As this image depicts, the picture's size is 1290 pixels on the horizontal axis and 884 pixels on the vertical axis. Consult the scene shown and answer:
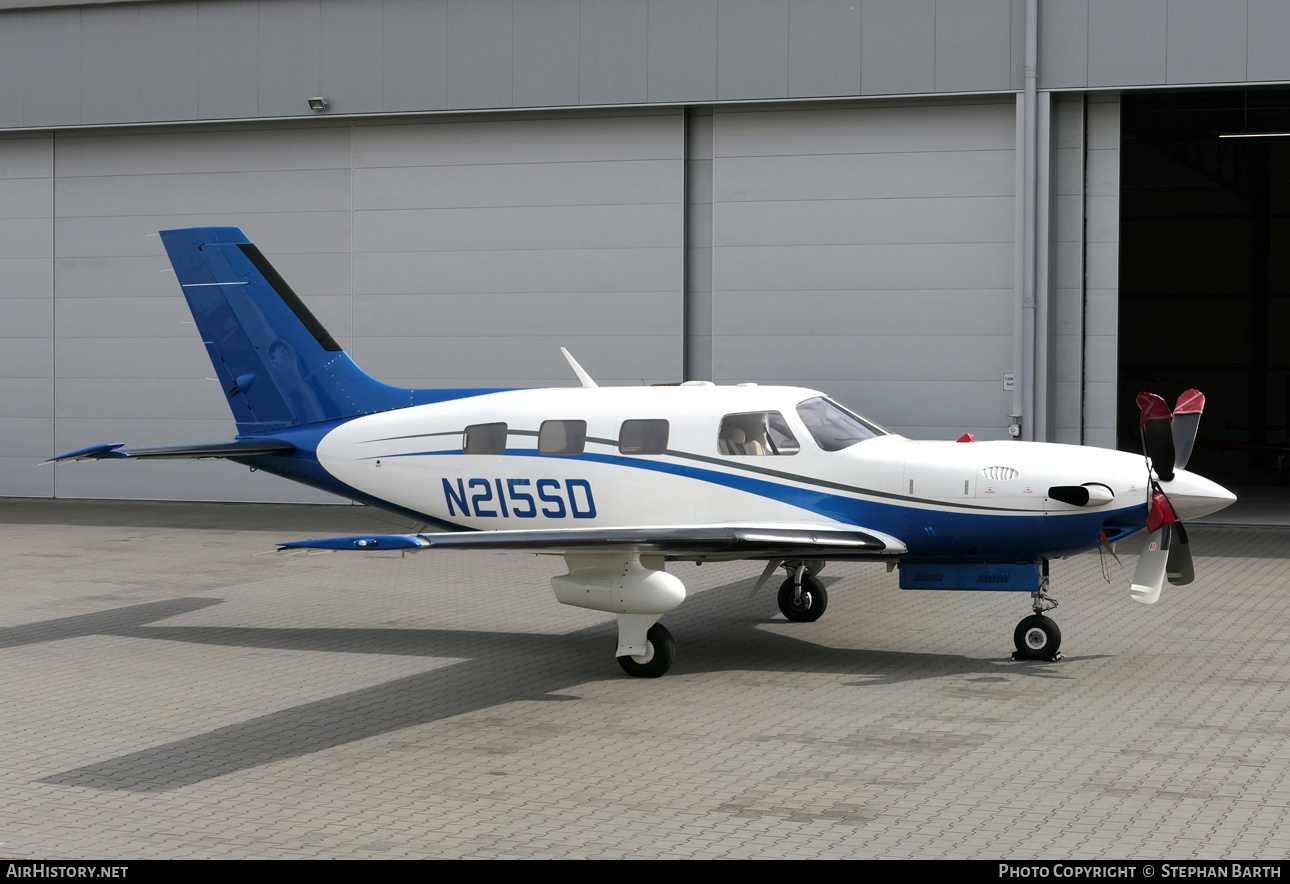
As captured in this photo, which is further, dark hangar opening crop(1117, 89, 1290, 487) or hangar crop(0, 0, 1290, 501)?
dark hangar opening crop(1117, 89, 1290, 487)

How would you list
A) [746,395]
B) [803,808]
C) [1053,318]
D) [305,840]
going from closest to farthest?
1. [305,840]
2. [803,808]
3. [746,395]
4. [1053,318]

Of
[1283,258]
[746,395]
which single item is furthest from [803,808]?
[1283,258]

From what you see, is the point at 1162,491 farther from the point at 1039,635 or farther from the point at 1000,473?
the point at 1039,635

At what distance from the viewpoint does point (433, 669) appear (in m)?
9.84

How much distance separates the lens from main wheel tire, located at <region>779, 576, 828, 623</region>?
1159 centimetres

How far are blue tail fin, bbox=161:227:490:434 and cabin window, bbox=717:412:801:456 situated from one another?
3.29 m

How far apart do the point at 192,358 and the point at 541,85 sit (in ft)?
23.6

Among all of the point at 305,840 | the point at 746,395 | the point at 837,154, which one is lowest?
the point at 305,840

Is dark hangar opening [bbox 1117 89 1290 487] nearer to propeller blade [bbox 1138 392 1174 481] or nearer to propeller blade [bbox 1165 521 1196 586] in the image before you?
propeller blade [bbox 1165 521 1196 586]

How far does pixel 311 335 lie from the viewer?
38.8 ft

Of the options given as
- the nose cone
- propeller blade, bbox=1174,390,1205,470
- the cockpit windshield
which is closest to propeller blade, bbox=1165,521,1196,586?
the nose cone

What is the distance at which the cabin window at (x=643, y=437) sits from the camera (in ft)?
33.0

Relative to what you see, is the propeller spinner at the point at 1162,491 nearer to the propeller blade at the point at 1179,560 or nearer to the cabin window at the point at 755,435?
the propeller blade at the point at 1179,560

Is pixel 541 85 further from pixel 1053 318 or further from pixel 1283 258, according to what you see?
pixel 1283 258
